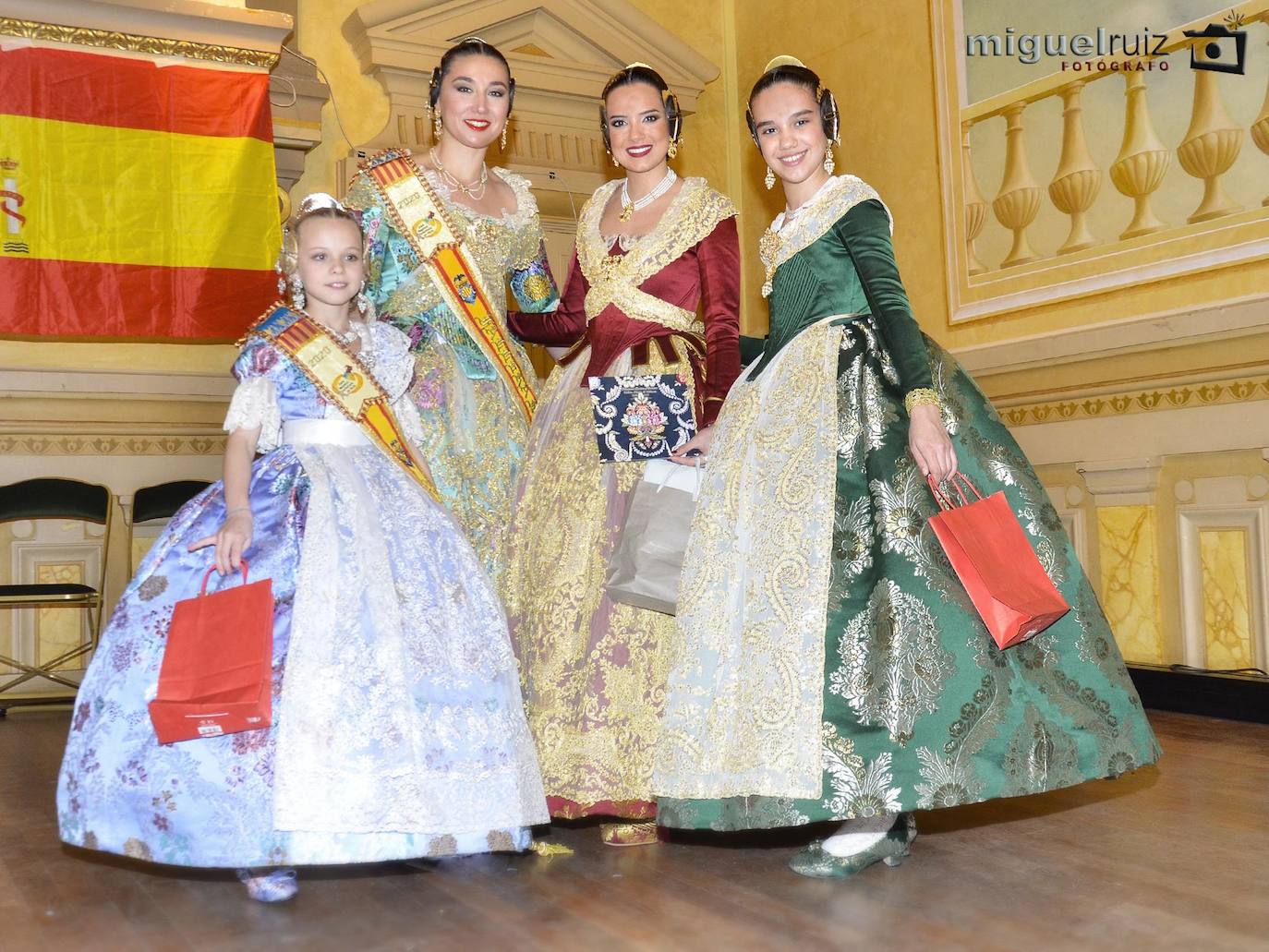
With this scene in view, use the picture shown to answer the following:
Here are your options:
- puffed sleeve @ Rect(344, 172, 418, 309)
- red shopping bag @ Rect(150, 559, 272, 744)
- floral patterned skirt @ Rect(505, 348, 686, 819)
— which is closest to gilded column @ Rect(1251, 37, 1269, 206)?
floral patterned skirt @ Rect(505, 348, 686, 819)

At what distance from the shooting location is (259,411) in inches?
84.4

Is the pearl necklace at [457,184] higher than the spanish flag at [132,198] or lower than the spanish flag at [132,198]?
lower

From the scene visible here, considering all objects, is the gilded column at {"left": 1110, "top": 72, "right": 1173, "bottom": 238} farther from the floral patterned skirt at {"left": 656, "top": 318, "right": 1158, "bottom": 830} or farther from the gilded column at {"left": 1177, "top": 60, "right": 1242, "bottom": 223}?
the floral patterned skirt at {"left": 656, "top": 318, "right": 1158, "bottom": 830}

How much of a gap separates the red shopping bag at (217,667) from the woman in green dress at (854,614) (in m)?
0.64

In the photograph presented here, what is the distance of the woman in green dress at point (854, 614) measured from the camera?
6.05ft

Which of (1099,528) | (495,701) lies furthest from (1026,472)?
(1099,528)

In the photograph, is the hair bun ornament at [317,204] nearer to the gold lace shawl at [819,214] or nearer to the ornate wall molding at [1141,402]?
the gold lace shawl at [819,214]

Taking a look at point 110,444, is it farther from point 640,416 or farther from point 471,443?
point 640,416

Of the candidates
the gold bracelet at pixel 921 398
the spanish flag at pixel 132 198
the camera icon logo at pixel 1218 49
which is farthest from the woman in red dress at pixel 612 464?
the spanish flag at pixel 132 198

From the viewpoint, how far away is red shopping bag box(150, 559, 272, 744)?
6.07ft

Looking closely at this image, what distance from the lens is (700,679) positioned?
78.8 inches

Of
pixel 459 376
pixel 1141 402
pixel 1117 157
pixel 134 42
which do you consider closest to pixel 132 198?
pixel 134 42

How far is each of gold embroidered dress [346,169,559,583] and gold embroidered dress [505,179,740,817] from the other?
2.5 inches

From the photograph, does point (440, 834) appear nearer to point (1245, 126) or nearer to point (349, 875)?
point (349, 875)
